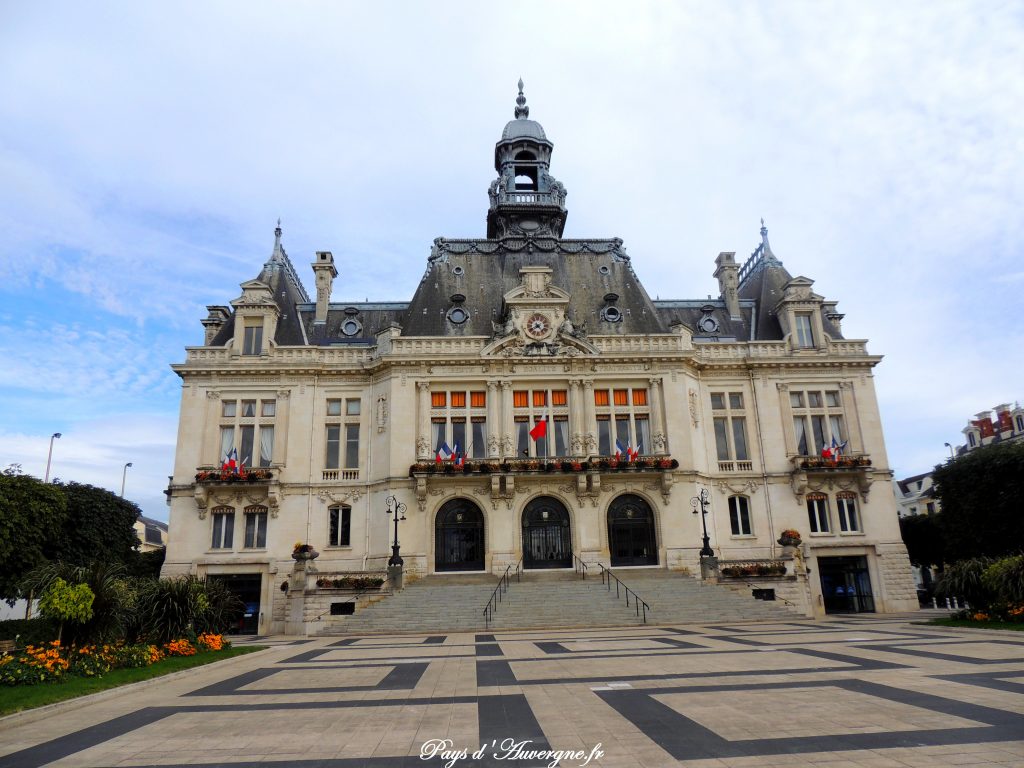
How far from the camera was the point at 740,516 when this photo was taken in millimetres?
39594

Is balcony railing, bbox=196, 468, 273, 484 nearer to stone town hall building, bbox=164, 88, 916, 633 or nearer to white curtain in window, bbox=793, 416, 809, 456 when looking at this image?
stone town hall building, bbox=164, 88, 916, 633

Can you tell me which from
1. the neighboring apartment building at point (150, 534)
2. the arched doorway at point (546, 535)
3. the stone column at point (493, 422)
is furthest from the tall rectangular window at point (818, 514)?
the neighboring apartment building at point (150, 534)

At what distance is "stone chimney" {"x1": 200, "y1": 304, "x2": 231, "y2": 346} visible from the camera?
142 ft

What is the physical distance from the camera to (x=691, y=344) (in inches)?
1617

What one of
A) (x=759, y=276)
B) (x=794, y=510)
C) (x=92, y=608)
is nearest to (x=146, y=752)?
(x=92, y=608)

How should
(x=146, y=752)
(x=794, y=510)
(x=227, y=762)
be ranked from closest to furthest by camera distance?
(x=227, y=762)
(x=146, y=752)
(x=794, y=510)

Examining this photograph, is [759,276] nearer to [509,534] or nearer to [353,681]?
[509,534]

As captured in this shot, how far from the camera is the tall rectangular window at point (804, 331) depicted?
42.6 m

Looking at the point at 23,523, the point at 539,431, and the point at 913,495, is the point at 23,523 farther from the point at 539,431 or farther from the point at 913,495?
the point at 913,495

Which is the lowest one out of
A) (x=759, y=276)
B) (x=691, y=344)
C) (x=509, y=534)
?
(x=509, y=534)

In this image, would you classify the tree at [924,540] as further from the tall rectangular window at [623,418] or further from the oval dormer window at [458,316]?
the oval dormer window at [458,316]

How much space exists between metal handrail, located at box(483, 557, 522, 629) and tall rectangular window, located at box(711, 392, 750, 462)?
1426 cm

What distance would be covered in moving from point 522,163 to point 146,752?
47636 mm

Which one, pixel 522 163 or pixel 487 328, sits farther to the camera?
pixel 522 163
